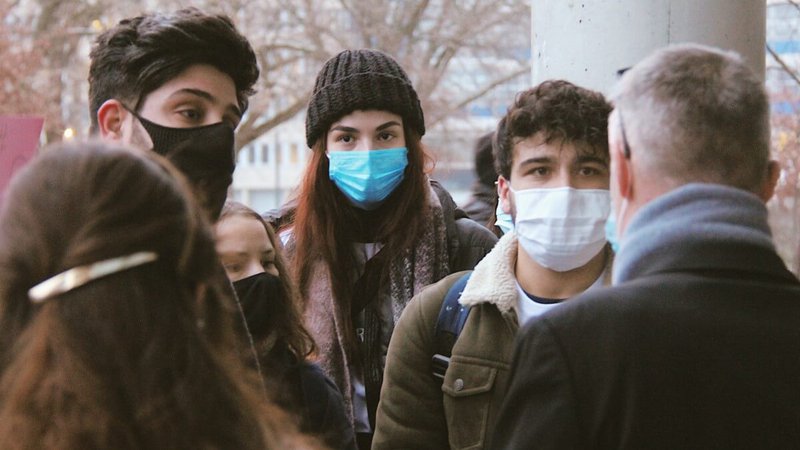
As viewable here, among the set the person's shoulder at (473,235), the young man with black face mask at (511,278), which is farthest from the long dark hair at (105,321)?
the person's shoulder at (473,235)

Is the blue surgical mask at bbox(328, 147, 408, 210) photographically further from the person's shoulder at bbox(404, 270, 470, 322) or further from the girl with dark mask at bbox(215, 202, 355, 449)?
the person's shoulder at bbox(404, 270, 470, 322)

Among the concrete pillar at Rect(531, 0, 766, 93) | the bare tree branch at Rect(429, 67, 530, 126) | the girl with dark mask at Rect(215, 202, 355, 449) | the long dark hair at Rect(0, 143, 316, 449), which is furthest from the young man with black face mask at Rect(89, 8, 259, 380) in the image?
the bare tree branch at Rect(429, 67, 530, 126)

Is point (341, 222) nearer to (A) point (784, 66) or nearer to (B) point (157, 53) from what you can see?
(B) point (157, 53)

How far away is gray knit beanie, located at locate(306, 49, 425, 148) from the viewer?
446 centimetres

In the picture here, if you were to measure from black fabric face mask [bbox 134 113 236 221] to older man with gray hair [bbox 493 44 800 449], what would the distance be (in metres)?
1.10

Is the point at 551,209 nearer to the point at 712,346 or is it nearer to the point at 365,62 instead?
the point at 365,62

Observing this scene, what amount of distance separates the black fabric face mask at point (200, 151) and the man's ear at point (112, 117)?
→ 5 centimetres

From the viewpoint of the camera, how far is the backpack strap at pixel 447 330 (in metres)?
3.41

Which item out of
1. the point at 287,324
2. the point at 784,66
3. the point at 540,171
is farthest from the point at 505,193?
the point at 784,66

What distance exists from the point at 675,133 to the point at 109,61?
1.56 metres

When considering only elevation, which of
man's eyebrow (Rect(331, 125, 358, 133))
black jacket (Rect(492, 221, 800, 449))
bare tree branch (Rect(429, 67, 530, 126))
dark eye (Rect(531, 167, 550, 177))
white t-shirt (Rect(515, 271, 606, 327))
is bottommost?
bare tree branch (Rect(429, 67, 530, 126))

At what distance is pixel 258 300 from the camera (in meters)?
3.46

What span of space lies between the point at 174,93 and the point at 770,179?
4.97 feet

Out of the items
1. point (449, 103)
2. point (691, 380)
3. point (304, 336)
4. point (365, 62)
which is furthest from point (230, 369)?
point (449, 103)
